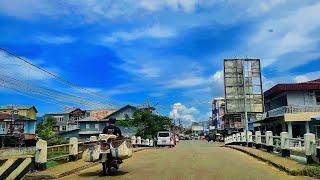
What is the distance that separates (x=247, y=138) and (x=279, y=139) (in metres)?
12.5

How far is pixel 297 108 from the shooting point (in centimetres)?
4531

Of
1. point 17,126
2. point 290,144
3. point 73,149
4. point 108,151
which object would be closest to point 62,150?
point 73,149

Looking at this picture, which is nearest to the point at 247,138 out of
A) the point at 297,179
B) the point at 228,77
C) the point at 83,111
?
the point at 228,77

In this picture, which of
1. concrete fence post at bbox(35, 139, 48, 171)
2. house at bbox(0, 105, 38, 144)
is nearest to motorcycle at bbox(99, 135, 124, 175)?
concrete fence post at bbox(35, 139, 48, 171)

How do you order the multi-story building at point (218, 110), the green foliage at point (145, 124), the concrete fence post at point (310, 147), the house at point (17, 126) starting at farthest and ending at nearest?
the multi-story building at point (218, 110)
the house at point (17, 126)
the green foliage at point (145, 124)
the concrete fence post at point (310, 147)

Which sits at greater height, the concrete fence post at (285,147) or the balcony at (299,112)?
the balcony at (299,112)

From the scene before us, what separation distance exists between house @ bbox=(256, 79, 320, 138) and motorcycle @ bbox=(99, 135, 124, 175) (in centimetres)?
3295

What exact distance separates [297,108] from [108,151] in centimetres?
3529

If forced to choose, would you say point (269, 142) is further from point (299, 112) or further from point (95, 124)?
point (95, 124)

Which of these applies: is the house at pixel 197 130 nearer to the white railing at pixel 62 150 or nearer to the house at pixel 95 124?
the house at pixel 95 124

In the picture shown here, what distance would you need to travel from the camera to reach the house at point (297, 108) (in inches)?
1777

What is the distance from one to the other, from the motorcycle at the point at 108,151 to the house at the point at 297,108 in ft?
108

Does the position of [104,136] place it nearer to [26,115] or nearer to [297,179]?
[297,179]

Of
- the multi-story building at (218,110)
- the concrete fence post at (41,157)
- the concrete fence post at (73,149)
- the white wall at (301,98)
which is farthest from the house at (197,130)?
the concrete fence post at (41,157)
